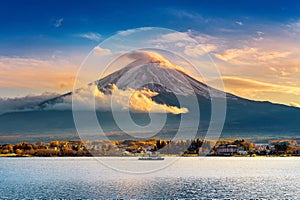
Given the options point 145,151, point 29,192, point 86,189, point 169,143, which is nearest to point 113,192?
point 86,189

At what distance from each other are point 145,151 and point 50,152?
36124 millimetres

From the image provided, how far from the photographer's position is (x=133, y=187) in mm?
45562

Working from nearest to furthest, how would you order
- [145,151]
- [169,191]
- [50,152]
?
[169,191] → [145,151] → [50,152]

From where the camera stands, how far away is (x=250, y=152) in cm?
19112

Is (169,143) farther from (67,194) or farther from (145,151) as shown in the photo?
(67,194)

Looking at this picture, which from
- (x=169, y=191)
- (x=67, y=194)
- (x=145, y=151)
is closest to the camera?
(x=67, y=194)

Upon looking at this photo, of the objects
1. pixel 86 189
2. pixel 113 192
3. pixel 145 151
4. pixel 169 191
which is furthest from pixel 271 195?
pixel 145 151

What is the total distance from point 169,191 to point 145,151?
5124 inches

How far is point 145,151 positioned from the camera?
172m

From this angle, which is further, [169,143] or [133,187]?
[169,143]

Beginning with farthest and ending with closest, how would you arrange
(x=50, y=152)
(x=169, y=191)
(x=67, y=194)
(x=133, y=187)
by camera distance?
(x=50, y=152)
(x=133, y=187)
(x=169, y=191)
(x=67, y=194)

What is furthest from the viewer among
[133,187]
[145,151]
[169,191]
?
[145,151]

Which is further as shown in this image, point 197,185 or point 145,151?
point 145,151

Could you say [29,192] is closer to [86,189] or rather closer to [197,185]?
[86,189]
